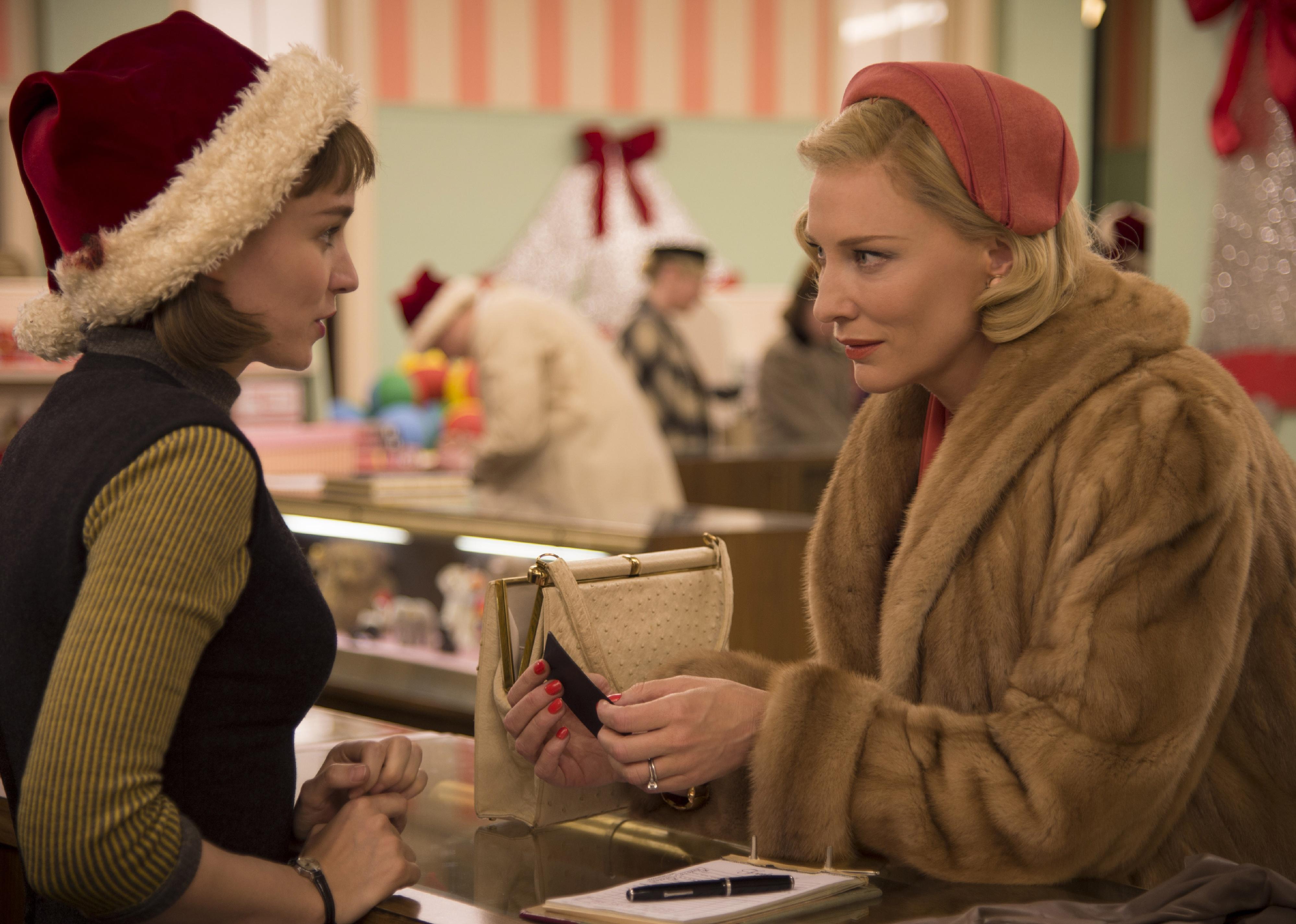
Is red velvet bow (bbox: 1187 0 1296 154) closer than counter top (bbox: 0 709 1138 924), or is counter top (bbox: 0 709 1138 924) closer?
counter top (bbox: 0 709 1138 924)

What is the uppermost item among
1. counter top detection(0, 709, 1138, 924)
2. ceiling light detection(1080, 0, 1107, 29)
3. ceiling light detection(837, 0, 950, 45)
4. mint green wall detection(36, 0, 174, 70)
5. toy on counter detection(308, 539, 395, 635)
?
ceiling light detection(837, 0, 950, 45)

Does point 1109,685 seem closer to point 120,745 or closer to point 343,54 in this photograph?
point 120,745

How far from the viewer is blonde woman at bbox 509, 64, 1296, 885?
1.42 m

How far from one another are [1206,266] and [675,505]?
2050mm

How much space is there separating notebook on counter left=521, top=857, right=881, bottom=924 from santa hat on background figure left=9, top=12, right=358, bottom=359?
2.41 ft

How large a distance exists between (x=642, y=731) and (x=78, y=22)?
25.0 ft

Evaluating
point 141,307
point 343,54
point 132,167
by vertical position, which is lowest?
point 141,307

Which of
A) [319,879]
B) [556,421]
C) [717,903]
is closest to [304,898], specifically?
[319,879]

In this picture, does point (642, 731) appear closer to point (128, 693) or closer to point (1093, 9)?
point (128, 693)

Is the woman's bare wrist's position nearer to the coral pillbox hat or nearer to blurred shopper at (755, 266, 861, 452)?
the coral pillbox hat

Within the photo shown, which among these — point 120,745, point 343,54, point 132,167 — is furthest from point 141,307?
point 343,54

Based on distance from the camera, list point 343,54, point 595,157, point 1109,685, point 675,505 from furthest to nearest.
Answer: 1. point 595,157
2. point 343,54
3. point 675,505
4. point 1109,685

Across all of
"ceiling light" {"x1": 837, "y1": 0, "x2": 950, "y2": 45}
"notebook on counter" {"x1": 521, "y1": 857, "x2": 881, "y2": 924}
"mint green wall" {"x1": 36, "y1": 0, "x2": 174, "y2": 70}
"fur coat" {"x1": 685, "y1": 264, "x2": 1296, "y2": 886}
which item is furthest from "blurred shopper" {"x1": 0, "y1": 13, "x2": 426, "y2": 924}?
"ceiling light" {"x1": 837, "y1": 0, "x2": 950, "y2": 45}

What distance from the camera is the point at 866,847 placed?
1505 millimetres
